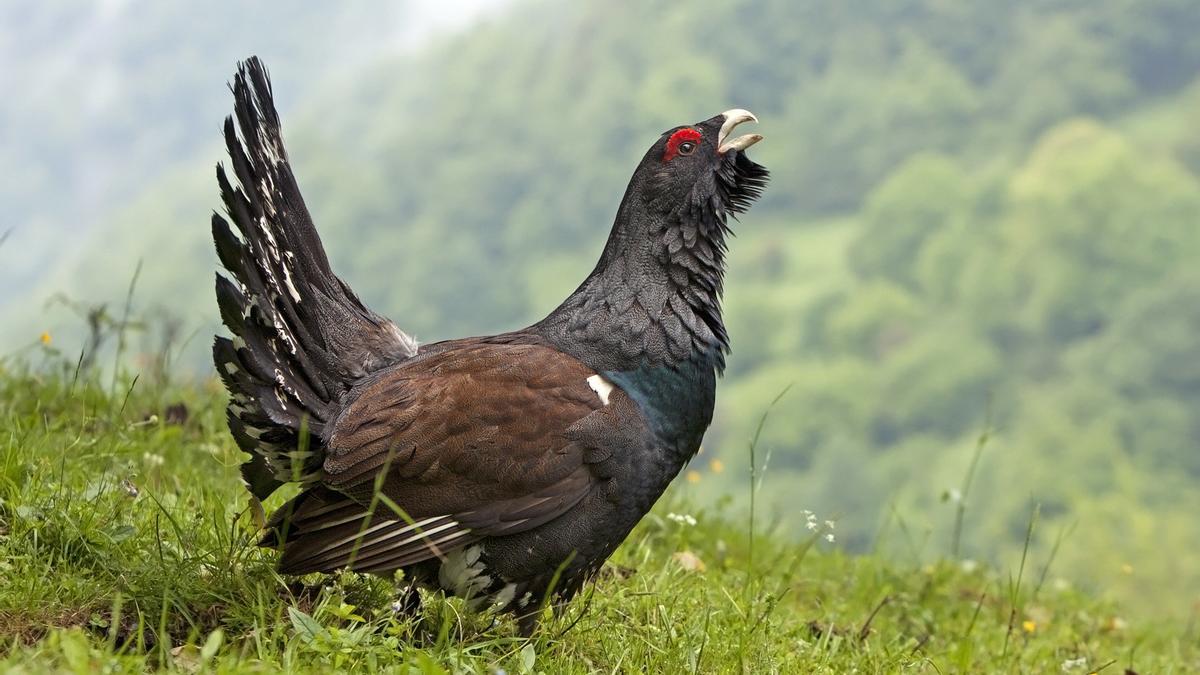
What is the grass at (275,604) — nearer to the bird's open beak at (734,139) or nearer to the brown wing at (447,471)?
the brown wing at (447,471)

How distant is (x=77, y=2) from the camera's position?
174500 millimetres

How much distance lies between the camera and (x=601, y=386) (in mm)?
3838

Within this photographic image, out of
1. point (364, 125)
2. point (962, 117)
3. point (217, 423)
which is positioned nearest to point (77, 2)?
point (364, 125)

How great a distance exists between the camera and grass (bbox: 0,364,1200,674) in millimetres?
3410

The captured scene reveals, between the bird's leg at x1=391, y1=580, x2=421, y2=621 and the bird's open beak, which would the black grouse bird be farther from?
the bird's open beak

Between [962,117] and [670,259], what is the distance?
147 metres

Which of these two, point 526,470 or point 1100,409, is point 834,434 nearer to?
point 1100,409

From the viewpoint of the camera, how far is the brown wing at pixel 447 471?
364 cm

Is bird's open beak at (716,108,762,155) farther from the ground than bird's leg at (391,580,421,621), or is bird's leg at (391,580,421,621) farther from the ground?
bird's open beak at (716,108,762,155)

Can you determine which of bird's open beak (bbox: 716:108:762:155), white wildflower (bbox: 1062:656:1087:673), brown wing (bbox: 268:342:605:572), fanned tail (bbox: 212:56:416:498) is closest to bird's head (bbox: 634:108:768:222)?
bird's open beak (bbox: 716:108:762:155)

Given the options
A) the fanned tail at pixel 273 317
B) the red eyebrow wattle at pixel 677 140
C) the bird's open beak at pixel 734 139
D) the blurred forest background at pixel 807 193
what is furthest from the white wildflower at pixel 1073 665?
the blurred forest background at pixel 807 193

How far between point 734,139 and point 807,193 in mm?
135091

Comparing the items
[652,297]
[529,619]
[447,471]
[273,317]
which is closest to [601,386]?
[652,297]

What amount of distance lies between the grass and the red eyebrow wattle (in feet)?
4.81
